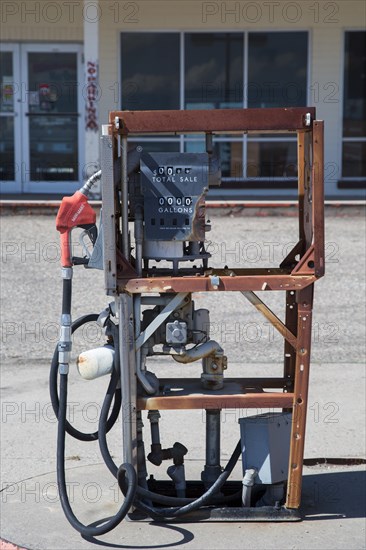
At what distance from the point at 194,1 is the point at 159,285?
13063 millimetres

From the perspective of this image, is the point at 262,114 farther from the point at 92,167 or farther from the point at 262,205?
the point at 92,167

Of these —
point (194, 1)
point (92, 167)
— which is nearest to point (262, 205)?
point (92, 167)

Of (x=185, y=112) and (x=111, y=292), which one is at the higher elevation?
(x=185, y=112)

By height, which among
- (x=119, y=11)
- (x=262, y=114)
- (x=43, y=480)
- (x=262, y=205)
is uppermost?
(x=119, y=11)

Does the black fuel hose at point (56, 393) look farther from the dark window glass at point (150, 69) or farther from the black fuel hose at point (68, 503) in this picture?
the dark window glass at point (150, 69)

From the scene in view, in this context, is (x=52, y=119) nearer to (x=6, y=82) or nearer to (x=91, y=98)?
(x=6, y=82)

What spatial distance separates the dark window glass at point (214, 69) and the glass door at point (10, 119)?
3146 mm

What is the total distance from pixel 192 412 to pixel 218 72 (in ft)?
37.0

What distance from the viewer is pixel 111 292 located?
13.6ft

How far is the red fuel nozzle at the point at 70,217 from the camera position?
4.19m

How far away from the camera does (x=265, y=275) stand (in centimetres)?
432

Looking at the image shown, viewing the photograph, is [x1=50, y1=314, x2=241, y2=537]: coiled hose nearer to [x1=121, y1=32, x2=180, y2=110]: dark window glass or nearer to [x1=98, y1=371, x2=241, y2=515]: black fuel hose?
[x1=98, y1=371, x2=241, y2=515]: black fuel hose

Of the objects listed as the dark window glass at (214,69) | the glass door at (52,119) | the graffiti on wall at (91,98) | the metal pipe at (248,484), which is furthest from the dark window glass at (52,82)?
the metal pipe at (248,484)

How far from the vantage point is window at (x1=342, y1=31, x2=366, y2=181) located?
16547mm
